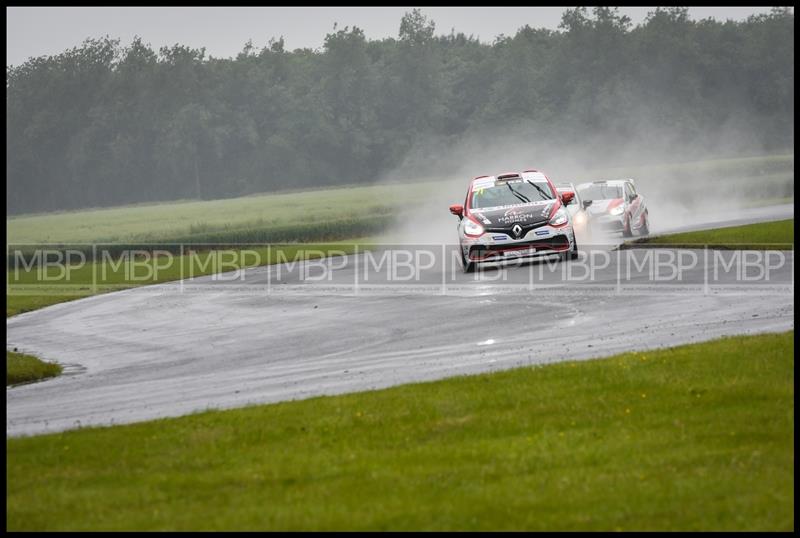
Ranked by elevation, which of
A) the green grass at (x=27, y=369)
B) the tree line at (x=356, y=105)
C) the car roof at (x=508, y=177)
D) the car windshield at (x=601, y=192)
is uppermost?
the tree line at (x=356, y=105)

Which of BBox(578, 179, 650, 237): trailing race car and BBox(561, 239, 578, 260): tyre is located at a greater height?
BBox(578, 179, 650, 237): trailing race car

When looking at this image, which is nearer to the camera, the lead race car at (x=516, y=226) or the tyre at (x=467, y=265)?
the lead race car at (x=516, y=226)

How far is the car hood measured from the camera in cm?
2470

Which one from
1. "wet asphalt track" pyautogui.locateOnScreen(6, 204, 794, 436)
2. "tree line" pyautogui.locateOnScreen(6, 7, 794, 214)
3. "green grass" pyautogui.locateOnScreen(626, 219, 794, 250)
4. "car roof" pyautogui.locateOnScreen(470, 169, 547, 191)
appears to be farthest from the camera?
"tree line" pyautogui.locateOnScreen(6, 7, 794, 214)

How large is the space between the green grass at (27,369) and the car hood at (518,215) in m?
9.87

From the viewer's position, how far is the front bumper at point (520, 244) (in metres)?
24.7

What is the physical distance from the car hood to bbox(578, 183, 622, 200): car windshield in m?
8.23

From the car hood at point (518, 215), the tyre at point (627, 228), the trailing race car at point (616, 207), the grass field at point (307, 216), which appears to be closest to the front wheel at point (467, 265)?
the car hood at point (518, 215)

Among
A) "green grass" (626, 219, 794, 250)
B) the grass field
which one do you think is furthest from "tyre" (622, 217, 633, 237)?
the grass field

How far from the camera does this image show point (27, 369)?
56.8 feet

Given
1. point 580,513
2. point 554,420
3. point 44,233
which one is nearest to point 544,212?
point 554,420

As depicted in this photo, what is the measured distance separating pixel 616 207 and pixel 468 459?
23751mm

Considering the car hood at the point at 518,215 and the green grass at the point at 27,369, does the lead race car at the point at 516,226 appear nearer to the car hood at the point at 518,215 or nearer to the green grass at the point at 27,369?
the car hood at the point at 518,215

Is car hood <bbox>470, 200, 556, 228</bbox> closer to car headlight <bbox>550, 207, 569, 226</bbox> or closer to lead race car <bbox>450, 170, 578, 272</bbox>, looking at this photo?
lead race car <bbox>450, 170, 578, 272</bbox>
